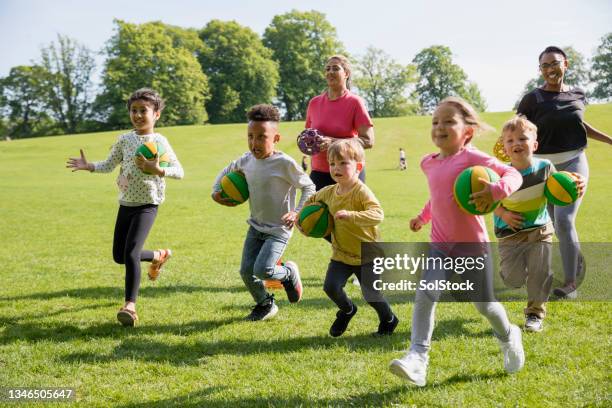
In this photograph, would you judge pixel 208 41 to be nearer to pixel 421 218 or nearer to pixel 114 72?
pixel 114 72

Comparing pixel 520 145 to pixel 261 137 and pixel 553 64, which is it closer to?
pixel 553 64

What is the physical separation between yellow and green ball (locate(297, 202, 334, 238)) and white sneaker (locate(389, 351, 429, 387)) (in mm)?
1428

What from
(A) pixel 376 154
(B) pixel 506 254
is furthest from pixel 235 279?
(A) pixel 376 154

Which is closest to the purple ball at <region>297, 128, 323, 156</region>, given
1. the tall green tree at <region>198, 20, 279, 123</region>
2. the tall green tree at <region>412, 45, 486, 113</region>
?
the tall green tree at <region>198, 20, 279, 123</region>

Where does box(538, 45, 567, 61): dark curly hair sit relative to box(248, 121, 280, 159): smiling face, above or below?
above

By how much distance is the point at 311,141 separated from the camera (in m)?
5.75

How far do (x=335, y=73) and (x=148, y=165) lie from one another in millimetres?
2316

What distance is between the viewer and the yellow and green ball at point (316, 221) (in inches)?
177

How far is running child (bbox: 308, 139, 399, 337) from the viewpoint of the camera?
4418 millimetres

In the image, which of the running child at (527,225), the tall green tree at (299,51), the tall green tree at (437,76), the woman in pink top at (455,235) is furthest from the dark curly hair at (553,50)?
the tall green tree at (437,76)

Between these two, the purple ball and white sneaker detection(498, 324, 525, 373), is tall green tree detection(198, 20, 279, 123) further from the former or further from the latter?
white sneaker detection(498, 324, 525, 373)

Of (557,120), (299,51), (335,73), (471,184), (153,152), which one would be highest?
(299,51)

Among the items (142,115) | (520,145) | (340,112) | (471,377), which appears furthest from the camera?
(340,112)

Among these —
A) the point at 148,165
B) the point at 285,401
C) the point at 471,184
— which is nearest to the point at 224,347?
the point at 285,401
